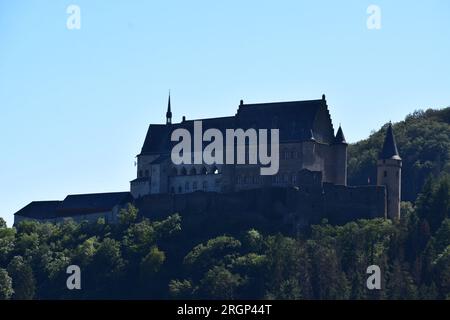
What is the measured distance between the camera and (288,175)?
363 feet

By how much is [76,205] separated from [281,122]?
17.4m

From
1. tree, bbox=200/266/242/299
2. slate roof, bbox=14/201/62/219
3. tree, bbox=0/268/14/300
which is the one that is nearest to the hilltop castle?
tree, bbox=200/266/242/299

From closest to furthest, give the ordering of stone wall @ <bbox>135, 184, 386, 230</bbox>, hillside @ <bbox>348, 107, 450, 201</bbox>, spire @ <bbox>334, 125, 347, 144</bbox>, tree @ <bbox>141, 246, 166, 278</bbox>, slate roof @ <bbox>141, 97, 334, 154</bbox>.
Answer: stone wall @ <bbox>135, 184, 386, 230</bbox>, tree @ <bbox>141, 246, 166, 278</bbox>, spire @ <bbox>334, 125, 347, 144</bbox>, slate roof @ <bbox>141, 97, 334, 154</bbox>, hillside @ <bbox>348, 107, 450, 201</bbox>

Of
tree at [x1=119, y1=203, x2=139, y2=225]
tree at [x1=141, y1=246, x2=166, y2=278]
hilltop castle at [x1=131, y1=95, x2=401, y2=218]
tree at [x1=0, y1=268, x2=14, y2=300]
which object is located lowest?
tree at [x1=0, y1=268, x2=14, y2=300]

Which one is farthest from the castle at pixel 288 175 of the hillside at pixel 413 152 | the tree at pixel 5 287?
the hillside at pixel 413 152

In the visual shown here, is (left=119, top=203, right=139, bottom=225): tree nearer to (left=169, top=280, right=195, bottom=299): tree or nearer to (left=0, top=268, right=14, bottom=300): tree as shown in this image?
(left=0, top=268, right=14, bottom=300): tree

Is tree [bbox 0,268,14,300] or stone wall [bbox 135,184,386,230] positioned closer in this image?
stone wall [bbox 135,184,386,230]

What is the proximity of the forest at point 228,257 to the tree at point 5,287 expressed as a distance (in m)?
0.09

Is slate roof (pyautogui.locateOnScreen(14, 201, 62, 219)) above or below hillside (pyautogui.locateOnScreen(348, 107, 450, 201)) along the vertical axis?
below

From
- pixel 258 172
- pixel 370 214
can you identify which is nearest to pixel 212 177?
pixel 258 172

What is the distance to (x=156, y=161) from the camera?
118 m

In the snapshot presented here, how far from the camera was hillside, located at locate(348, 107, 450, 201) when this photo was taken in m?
136

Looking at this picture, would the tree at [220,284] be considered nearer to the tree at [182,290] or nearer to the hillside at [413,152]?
the tree at [182,290]

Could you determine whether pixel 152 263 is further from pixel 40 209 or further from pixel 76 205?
pixel 40 209
